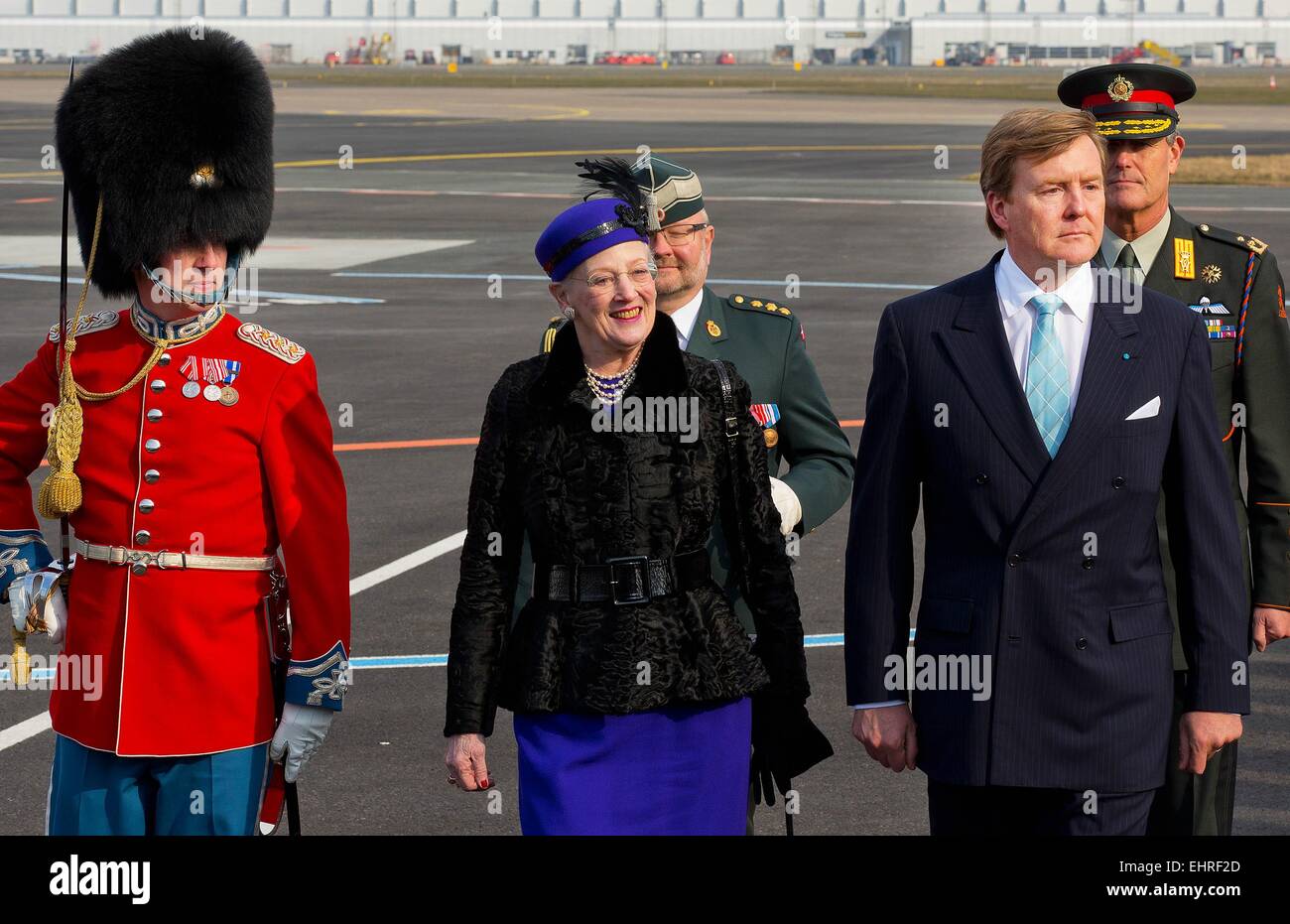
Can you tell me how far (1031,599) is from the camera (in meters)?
4.40

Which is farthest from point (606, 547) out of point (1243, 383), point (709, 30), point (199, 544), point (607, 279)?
point (709, 30)

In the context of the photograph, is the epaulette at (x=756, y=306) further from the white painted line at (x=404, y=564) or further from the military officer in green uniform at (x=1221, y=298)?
the white painted line at (x=404, y=564)

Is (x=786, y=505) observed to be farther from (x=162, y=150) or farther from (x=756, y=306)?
(x=162, y=150)

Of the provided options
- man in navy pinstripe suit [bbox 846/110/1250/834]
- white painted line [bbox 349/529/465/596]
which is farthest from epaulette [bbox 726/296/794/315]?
white painted line [bbox 349/529/465/596]

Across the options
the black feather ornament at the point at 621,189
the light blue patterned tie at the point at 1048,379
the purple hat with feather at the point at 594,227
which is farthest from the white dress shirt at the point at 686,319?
the light blue patterned tie at the point at 1048,379

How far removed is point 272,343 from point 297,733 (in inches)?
38.1

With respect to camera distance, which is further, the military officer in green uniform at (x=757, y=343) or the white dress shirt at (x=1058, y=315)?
the military officer in green uniform at (x=757, y=343)

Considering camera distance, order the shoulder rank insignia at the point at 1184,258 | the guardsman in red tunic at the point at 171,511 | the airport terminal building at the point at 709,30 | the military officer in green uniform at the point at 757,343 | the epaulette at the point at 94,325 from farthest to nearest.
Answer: the airport terminal building at the point at 709,30 < the shoulder rank insignia at the point at 1184,258 < the military officer in green uniform at the point at 757,343 < the epaulette at the point at 94,325 < the guardsman in red tunic at the point at 171,511

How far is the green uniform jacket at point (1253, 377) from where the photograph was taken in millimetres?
5402

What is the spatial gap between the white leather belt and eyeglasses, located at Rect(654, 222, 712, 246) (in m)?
1.47

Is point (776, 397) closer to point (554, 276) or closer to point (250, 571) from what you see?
point (554, 276)

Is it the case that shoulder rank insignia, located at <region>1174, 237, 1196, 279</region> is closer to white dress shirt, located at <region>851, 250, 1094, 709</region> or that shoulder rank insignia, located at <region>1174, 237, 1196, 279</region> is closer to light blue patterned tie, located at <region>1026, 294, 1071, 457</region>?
white dress shirt, located at <region>851, 250, 1094, 709</region>

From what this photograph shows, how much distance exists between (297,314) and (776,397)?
49.7ft

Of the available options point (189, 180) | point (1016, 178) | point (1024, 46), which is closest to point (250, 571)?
point (189, 180)
